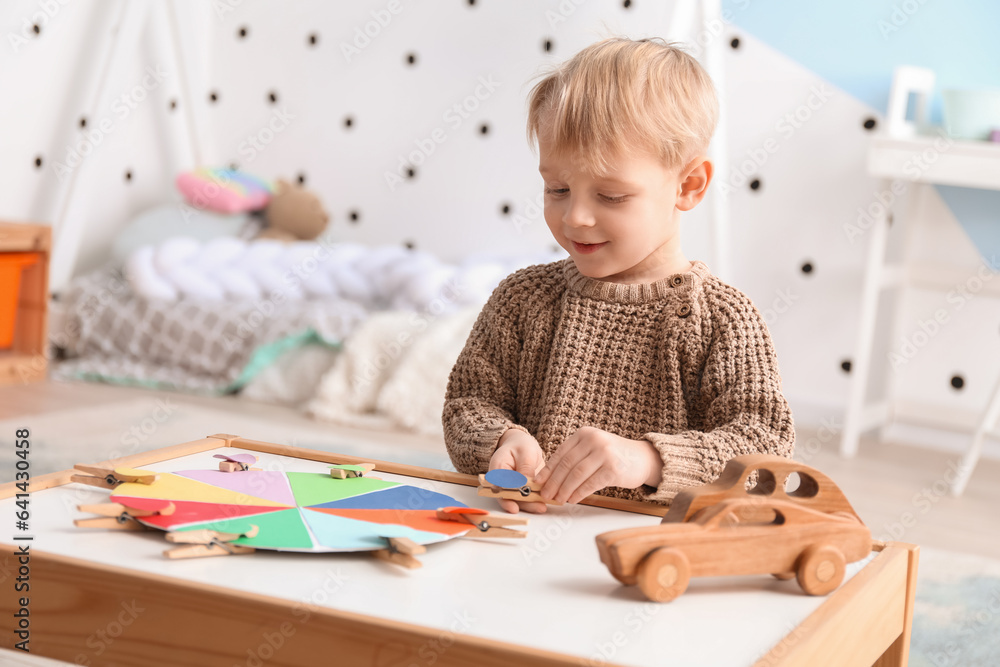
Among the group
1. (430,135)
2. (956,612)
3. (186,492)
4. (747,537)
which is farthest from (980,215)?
(186,492)

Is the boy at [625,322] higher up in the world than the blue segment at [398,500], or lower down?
higher up

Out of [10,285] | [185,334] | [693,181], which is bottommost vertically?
[185,334]

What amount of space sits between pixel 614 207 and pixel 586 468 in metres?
0.21

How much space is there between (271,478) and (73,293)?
221cm

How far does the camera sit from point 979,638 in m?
1.31

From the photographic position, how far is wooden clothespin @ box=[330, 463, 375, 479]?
71 centimetres

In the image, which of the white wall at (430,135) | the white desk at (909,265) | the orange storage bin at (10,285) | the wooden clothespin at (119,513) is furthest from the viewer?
the white wall at (430,135)

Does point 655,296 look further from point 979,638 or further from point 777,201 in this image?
point 777,201

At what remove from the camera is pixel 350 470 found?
2.38ft

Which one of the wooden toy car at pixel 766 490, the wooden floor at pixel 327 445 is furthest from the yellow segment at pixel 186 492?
the wooden floor at pixel 327 445

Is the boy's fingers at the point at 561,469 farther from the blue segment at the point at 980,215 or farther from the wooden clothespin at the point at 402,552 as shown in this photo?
the blue segment at the point at 980,215

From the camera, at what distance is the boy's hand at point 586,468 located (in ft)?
2.25

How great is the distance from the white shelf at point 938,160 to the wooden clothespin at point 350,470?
5.65ft

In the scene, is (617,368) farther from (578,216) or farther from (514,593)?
(514,593)
